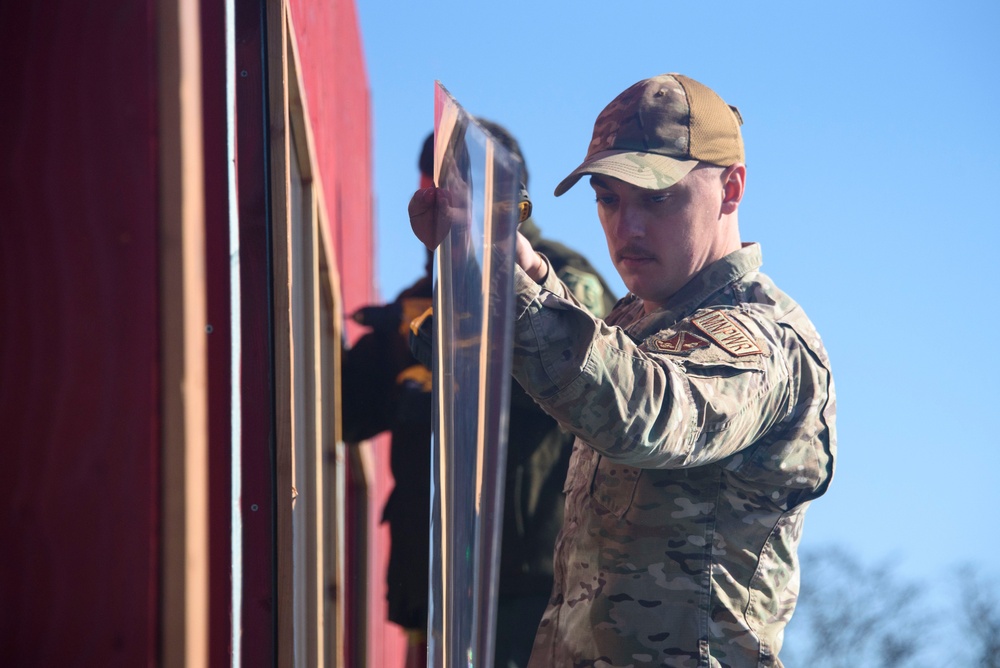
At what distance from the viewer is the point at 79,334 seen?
142 centimetres

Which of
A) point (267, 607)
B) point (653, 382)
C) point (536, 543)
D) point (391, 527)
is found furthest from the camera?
point (391, 527)

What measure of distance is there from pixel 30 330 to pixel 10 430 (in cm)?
12

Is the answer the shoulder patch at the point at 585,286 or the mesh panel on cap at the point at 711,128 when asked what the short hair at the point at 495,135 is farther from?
the mesh panel on cap at the point at 711,128

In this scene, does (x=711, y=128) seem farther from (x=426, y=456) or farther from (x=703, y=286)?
(x=426, y=456)

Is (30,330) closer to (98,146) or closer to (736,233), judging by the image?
(98,146)

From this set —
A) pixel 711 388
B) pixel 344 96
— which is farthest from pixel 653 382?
pixel 344 96

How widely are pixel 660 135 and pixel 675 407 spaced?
0.68 m

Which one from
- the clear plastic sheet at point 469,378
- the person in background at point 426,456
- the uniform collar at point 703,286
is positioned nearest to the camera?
the clear plastic sheet at point 469,378

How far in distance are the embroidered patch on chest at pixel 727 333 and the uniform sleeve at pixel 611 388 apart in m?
0.10

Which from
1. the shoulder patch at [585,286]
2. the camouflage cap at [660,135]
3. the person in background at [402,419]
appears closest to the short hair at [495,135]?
the person in background at [402,419]

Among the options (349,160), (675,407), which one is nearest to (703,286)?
(675,407)

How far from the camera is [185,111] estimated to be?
4.75 ft

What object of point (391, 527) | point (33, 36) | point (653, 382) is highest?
point (33, 36)

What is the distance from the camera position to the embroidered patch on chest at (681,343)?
182 cm
